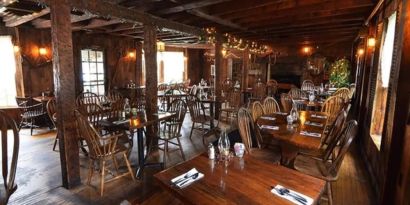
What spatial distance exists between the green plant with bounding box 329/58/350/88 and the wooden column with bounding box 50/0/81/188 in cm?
811

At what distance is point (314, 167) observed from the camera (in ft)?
7.84

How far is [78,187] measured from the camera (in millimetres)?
2854

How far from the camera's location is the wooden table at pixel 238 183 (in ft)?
4.34

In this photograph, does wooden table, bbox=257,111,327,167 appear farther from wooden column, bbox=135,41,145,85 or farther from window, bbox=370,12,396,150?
wooden column, bbox=135,41,145,85

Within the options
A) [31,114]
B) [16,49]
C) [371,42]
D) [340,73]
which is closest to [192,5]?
[371,42]

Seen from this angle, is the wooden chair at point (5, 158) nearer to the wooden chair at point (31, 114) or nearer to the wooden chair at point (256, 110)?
the wooden chair at point (256, 110)

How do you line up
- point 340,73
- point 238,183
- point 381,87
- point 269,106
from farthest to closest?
point 340,73 → point 269,106 → point 381,87 → point 238,183

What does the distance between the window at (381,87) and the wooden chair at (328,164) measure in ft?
3.94

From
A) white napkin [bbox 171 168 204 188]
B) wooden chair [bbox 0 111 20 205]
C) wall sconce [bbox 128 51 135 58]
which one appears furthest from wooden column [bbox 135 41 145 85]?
white napkin [bbox 171 168 204 188]

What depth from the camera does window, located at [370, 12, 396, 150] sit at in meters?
3.21

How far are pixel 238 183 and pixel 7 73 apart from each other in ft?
22.3

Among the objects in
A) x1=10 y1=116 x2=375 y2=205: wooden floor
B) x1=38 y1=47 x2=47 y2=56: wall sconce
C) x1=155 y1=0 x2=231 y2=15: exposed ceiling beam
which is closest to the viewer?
x1=10 y1=116 x2=375 y2=205: wooden floor

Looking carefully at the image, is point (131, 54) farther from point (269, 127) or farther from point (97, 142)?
point (269, 127)

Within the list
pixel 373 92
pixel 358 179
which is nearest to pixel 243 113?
pixel 358 179
